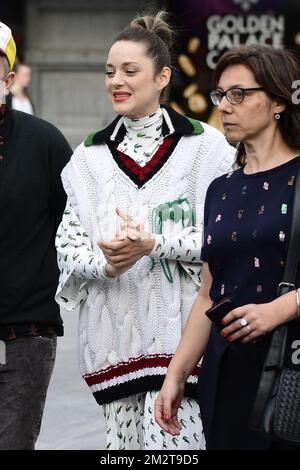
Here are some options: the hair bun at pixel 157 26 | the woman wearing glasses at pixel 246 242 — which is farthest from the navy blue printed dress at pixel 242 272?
the hair bun at pixel 157 26

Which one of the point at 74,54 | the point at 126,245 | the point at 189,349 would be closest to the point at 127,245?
the point at 126,245

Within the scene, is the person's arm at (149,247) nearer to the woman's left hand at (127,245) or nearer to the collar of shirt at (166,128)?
the woman's left hand at (127,245)

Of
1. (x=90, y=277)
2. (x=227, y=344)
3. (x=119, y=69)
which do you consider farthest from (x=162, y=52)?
(x=227, y=344)

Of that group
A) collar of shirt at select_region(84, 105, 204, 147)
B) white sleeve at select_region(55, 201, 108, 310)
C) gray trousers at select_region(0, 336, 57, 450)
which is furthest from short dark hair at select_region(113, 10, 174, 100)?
gray trousers at select_region(0, 336, 57, 450)

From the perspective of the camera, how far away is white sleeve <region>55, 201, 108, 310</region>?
163 inches

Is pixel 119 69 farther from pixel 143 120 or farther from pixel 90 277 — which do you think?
pixel 90 277

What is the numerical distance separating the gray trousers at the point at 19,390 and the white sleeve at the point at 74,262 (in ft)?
0.65

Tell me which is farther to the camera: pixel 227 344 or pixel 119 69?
pixel 119 69

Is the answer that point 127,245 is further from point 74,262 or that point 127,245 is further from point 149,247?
point 74,262

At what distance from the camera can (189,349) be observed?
12.1 feet

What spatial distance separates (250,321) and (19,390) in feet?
4.04

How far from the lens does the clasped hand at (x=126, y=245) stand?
12.9 feet

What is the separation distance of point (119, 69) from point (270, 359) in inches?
54.6
